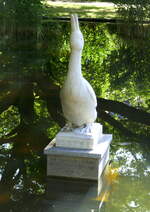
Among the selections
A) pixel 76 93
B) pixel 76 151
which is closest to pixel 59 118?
pixel 76 93

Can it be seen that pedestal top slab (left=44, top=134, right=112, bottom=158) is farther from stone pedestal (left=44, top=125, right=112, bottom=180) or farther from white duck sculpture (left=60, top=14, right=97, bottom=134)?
white duck sculpture (left=60, top=14, right=97, bottom=134)

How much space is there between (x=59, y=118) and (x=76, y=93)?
3.32 meters

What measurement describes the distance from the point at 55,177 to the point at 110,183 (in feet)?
2.87

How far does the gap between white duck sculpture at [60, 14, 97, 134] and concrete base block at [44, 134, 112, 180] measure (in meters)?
0.40

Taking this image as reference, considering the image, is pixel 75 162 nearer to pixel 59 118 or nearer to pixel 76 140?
pixel 76 140

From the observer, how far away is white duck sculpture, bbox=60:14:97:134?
7.50m

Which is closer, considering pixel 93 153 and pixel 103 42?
pixel 93 153

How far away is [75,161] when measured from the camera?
7441 millimetres

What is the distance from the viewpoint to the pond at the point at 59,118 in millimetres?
7207

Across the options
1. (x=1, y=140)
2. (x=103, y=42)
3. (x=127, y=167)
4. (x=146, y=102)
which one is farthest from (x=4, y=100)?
(x=103, y=42)

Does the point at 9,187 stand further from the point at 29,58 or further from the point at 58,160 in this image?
the point at 29,58

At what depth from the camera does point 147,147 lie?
929cm

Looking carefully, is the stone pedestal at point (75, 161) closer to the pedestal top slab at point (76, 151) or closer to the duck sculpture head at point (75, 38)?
the pedestal top slab at point (76, 151)

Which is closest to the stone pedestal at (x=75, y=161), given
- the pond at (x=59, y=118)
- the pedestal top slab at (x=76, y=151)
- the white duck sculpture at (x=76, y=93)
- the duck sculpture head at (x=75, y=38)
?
the pedestal top slab at (x=76, y=151)
